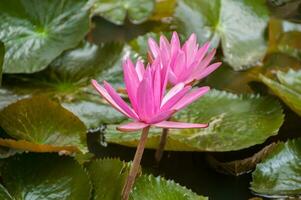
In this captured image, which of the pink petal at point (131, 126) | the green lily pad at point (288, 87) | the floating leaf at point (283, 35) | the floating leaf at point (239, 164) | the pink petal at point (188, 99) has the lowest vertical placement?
the floating leaf at point (239, 164)

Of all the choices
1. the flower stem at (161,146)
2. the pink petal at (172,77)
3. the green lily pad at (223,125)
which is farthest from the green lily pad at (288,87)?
the pink petal at (172,77)

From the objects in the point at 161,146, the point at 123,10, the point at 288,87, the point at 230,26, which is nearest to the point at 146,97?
the point at 161,146

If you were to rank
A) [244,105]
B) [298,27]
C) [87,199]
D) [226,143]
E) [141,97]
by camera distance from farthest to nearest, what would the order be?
1. [298,27]
2. [244,105]
3. [226,143]
4. [87,199]
5. [141,97]

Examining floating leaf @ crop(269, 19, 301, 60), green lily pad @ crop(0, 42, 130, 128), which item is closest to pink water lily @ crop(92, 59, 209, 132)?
green lily pad @ crop(0, 42, 130, 128)

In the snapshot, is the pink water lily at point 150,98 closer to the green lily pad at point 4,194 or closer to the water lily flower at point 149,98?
the water lily flower at point 149,98

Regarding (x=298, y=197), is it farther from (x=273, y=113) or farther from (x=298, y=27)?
(x=298, y=27)

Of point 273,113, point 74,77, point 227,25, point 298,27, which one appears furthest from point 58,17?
point 298,27
